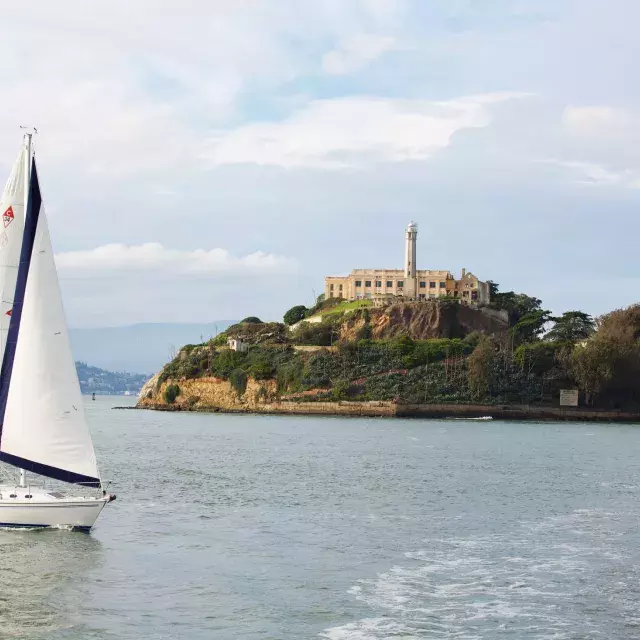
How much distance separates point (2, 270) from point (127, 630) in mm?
11703

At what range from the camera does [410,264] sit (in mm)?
165250

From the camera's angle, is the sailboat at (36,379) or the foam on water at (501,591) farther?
the sailboat at (36,379)

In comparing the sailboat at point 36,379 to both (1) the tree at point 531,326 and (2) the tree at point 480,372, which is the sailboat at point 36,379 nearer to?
(2) the tree at point 480,372

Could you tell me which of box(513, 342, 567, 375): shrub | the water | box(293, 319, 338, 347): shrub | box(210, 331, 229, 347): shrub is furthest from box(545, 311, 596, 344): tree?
the water

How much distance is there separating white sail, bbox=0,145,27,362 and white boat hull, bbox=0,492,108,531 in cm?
538

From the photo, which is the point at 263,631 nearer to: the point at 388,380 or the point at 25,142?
the point at 25,142

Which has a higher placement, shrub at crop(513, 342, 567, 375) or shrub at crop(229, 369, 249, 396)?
shrub at crop(513, 342, 567, 375)

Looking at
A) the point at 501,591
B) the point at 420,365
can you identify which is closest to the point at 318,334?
the point at 420,365

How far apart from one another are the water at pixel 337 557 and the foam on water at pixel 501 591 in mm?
77

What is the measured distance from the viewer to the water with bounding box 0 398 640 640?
23.9 meters

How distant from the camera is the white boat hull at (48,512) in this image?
99.2ft

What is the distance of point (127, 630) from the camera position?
75.0ft

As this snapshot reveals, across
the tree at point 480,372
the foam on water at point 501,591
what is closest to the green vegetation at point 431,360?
the tree at point 480,372

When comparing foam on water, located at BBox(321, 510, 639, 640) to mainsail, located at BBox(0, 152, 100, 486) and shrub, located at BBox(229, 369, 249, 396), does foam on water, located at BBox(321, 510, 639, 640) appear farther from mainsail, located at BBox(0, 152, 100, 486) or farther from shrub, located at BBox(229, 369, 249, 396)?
shrub, located at BBox(229, 369, 249, 396)
